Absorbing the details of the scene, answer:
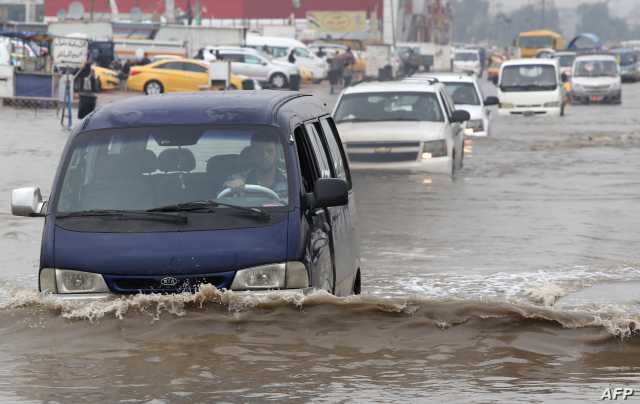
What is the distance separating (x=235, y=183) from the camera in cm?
906

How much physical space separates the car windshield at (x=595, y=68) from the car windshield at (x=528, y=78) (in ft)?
41.3

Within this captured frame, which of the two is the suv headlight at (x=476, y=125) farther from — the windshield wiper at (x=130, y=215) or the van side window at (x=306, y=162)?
the windshield wiper at (x=130, y=215)

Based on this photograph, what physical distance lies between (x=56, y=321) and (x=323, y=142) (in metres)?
2.33

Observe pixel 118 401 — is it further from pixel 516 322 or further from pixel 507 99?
pixel 507 99

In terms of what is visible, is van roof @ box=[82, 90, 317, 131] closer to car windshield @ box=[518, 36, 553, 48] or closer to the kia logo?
the kia logo

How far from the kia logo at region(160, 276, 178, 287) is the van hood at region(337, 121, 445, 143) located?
45.4 ft

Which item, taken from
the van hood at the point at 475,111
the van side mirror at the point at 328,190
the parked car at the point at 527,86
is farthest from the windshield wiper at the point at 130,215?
the parked car at the point at 527,86

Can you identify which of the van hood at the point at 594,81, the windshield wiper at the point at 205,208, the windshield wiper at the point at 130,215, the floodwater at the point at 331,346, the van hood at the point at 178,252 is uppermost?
the windshield wiper at the point at 205,208

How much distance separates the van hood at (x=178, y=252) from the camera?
333 inches

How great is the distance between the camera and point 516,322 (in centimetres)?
921

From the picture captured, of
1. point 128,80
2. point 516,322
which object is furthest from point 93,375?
point 128,80

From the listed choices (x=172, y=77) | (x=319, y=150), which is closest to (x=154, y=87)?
(x=172, y=77)

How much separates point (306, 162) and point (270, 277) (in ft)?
3.60

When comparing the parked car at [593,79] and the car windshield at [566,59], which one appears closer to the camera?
the parked car at [593,79]
